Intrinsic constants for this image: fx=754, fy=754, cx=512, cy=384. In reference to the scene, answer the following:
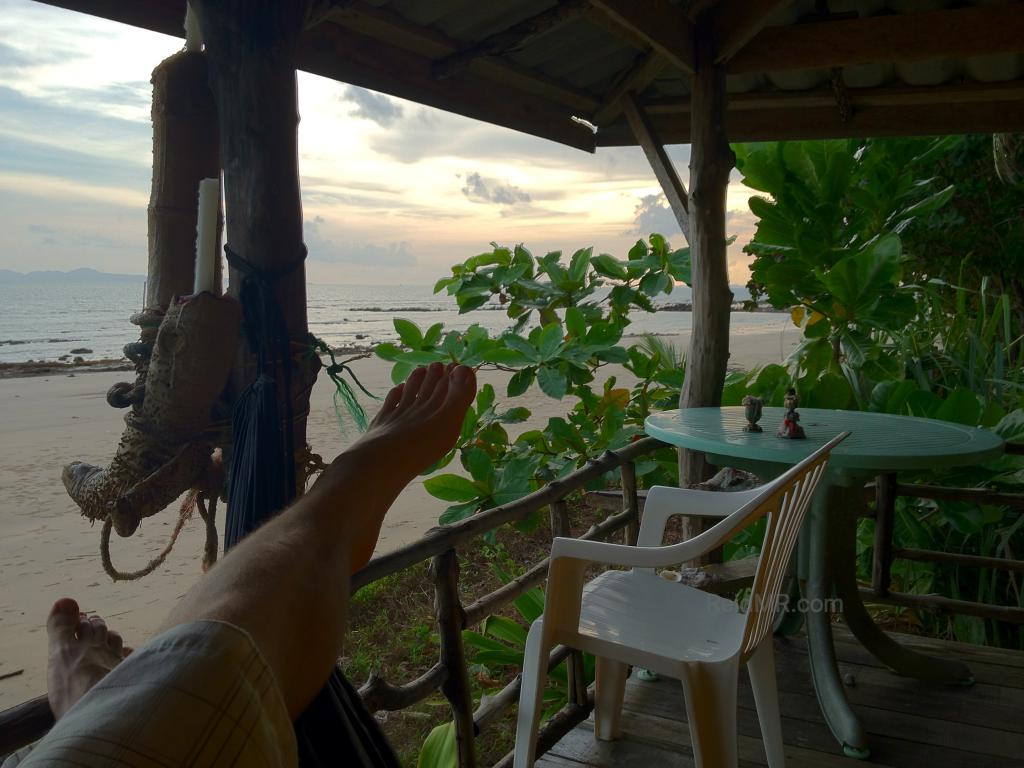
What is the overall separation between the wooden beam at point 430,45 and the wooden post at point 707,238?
0.65 m

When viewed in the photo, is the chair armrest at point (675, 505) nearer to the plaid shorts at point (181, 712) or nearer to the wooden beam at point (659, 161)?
the plaid shorts at point (181, 712)

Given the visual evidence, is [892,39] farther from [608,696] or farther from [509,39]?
[608,696]

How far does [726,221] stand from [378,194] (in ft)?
69.1

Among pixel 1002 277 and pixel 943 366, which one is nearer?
pixel 943 366

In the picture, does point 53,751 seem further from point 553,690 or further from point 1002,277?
point 1002,277

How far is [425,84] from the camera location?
8.11 ft

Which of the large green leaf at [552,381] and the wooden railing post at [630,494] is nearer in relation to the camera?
the wooden railing post at [630,494]

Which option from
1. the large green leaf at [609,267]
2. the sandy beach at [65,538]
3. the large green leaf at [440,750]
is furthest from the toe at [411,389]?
the large green leaf at [609,267]

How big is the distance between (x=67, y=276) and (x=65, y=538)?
47359 millimetres

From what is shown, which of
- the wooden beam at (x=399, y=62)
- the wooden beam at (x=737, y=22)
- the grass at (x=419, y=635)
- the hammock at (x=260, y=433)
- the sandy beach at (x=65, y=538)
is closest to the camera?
the hammock at (x=260, y=433)

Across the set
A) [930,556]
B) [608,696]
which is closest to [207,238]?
[608,696]

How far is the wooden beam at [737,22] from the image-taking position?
2500 millimetres

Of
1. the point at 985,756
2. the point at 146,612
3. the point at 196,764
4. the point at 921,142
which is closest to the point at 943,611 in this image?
the point at 985,756

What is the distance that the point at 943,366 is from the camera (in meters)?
Answer: 3.79
